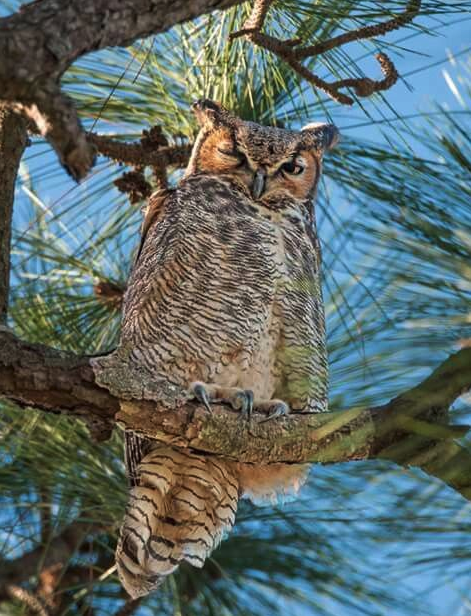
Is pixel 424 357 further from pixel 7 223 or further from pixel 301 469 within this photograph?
Answer: pixel 301 469

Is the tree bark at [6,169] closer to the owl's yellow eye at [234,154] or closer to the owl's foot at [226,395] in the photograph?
the owl's foot at [226,395]

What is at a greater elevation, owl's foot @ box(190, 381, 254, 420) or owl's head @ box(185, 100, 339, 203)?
owl's head @ box(185, 100, 339, 203)

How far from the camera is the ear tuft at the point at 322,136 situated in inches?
91.8

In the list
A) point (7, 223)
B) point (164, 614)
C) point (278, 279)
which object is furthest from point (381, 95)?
point (164, 614)

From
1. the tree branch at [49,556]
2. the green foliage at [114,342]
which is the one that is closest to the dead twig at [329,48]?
the green foliage at [114,342]

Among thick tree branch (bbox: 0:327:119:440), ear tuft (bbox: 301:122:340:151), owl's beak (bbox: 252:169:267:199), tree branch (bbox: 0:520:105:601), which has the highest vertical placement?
ear tuft (bbox: 301:122:340:151)

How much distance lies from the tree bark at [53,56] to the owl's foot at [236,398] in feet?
2.70

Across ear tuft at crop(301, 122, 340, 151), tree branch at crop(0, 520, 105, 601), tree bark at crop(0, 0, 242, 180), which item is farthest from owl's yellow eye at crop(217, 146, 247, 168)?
tree bark at crop(0, 0, 242, 180)

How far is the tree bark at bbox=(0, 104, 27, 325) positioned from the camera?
168cm

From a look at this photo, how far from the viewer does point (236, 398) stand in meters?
1.95

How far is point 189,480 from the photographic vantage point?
2.05m

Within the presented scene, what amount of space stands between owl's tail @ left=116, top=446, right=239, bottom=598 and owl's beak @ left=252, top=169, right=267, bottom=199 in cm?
59

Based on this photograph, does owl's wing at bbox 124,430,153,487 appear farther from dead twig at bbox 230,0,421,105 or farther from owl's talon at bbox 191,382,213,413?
dead twig at bbox 230,0,421,105

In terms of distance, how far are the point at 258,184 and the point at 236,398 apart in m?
0.56
